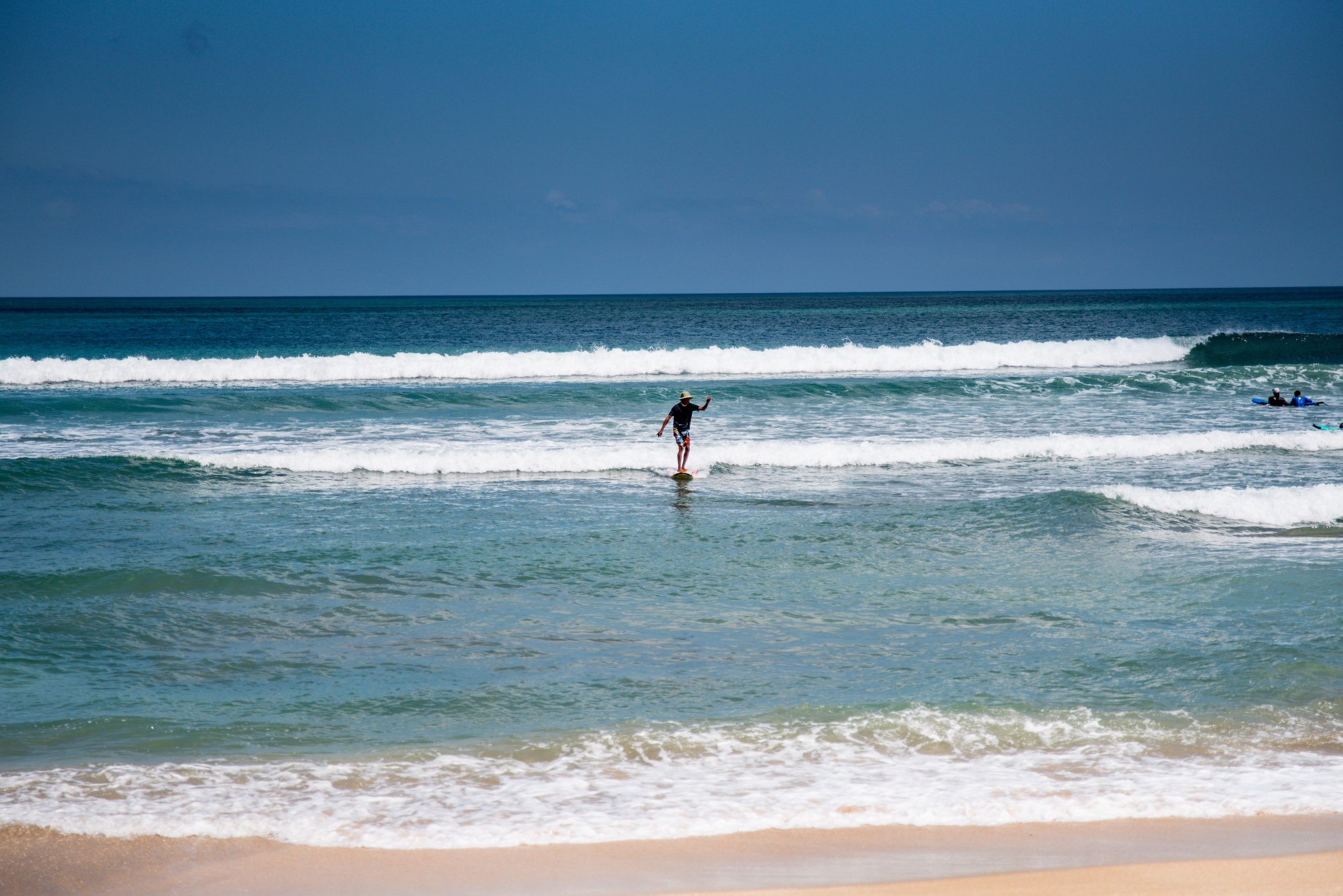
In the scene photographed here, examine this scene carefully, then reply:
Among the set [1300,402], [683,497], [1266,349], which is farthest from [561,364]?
[1266,349]

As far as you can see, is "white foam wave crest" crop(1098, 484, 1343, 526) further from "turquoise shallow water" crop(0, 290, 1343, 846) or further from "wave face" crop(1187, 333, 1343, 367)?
"wave face" crop(1187, 333, 1343, 367)

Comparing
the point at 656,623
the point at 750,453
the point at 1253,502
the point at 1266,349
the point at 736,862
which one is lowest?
the point at 736,862

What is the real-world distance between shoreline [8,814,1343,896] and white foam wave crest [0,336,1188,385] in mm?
25847

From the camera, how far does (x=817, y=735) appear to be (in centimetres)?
575

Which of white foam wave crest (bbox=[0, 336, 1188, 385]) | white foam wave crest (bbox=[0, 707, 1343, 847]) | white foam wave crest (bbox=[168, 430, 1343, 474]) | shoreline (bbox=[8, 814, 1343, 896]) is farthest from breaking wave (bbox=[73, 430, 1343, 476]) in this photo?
white foam wave crest (bbox=[0, 336, 1188, 385])

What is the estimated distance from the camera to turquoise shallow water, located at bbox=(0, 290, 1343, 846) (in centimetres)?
508

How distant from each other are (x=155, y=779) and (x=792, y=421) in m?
16.4

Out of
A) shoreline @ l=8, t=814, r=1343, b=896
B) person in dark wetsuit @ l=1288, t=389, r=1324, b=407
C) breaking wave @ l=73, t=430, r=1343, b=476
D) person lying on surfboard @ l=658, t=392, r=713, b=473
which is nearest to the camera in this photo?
shoreline @ l=8, t=814, r=1343, b=896

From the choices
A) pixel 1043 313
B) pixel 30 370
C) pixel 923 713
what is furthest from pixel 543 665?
pixel 1043 313

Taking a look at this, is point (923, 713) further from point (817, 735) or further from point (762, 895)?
point (762, 895)

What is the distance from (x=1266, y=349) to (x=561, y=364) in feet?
89.4

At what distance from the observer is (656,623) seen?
7906 mm

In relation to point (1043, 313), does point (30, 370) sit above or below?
below

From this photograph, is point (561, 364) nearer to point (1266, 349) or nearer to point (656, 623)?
point (656, 623)
